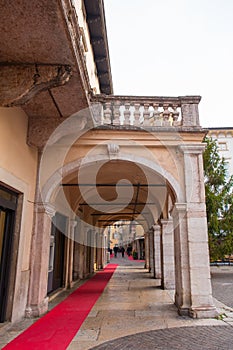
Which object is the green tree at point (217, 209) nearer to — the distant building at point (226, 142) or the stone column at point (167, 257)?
the stone column at point (167, 257)

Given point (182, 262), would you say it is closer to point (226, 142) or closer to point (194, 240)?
point (194, 240)

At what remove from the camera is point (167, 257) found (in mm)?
8766

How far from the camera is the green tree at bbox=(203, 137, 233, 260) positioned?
1253 centimetres

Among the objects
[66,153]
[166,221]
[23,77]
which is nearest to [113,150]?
[66,153]

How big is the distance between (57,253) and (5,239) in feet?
12.0

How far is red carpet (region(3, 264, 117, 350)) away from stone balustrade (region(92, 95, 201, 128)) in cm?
378

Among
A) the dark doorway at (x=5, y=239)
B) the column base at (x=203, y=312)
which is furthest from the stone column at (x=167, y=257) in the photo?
the dark doorway at (x=5, y=239)

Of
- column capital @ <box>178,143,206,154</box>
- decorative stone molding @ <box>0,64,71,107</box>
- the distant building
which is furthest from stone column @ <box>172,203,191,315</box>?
the distant building

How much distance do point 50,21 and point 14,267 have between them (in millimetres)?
3798

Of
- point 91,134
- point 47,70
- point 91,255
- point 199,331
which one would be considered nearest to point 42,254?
point 91,134

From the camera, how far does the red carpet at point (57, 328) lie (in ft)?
12.5

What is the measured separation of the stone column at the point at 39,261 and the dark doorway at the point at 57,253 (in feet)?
5.48

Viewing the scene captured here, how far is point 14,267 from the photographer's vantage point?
488cm

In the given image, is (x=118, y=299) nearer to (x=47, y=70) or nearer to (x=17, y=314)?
(x=17, y=314)
